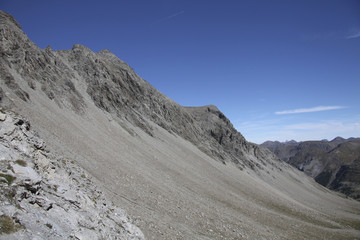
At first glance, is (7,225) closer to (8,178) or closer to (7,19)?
(8,178)

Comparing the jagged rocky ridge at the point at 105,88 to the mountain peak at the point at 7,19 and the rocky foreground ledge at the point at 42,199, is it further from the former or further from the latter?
the rocky foreground ledge at the point at 42,199

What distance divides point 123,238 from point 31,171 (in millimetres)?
6729

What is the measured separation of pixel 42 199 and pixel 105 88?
191ft

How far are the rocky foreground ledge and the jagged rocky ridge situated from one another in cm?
2730

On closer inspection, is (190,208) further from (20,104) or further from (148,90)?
(148,90)

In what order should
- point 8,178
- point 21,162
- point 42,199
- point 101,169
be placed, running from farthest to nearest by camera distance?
point 101,169 → point 21,162 → point 42,199 → point 8,178

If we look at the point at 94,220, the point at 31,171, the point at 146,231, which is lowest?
the point at 146,231

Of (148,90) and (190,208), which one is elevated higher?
(148,90)

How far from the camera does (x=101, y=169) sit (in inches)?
1104

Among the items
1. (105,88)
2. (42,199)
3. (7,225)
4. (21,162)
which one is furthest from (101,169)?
(105,88)

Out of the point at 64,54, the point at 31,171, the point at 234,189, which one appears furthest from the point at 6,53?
the point at 234,189

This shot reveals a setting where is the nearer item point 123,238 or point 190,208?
point 123,238

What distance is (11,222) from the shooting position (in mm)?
8312

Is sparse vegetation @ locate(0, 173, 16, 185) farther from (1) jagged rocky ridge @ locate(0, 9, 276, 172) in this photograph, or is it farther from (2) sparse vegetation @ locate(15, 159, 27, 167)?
(1) jagged rocky ridge @ locate(0, 9, 276, 172)
